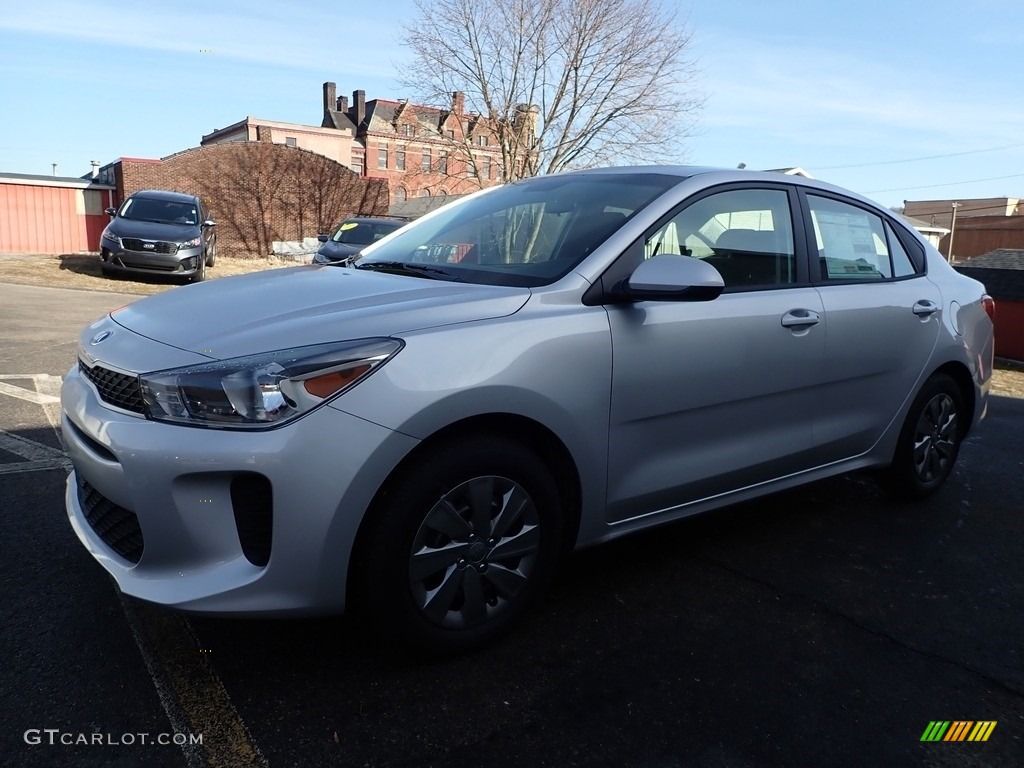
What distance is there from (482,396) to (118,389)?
1088 mm

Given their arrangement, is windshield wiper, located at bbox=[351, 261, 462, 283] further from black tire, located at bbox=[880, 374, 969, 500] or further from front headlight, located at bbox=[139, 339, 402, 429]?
black tire, located at bbox=[880, 374, 969, 500]

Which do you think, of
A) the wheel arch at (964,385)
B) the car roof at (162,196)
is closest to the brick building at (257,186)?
the car roof at (162,196)

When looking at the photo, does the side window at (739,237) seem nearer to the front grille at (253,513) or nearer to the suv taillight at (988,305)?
the front grille at (253,513)

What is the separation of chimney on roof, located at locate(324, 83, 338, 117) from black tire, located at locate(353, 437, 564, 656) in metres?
75.4

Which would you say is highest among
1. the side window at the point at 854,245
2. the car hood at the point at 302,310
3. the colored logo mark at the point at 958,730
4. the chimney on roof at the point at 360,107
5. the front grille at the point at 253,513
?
the chimney on roof at the point at 360,107

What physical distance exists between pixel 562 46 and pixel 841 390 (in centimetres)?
2496

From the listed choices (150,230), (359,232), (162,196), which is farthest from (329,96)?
(359,232)

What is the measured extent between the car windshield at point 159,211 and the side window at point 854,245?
49.1 feet

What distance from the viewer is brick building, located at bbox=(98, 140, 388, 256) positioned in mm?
27391

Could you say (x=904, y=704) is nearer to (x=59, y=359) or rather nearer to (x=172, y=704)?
(x=172, y=704)

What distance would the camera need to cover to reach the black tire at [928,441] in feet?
13.9

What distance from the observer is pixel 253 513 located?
2250 millimetres

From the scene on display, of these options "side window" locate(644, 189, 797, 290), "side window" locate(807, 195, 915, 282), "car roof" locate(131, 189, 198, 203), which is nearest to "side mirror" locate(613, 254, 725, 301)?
"side window" locate(644, 189, 797, 290)

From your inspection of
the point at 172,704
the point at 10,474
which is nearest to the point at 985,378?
the point at 172,704
